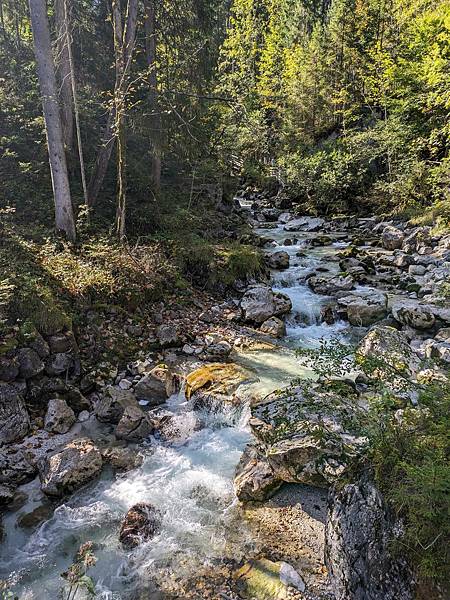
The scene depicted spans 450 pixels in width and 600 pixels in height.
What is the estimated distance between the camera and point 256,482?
483 cm

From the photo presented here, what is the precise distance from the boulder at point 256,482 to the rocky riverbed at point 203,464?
0.02m

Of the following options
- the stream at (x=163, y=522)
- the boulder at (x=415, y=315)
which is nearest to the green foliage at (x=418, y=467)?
the stream at (x=163, y=522)

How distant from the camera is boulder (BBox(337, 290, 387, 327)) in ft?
31.2

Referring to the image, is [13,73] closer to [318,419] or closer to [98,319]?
[98,319]

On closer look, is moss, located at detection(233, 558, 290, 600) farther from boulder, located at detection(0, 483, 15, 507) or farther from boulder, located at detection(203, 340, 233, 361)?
boulder, located at detection(203, 340, 233, 361)

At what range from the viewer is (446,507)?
260cm

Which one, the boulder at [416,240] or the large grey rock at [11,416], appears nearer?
the large grey rock at [11,416]

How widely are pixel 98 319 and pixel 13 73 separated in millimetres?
12474

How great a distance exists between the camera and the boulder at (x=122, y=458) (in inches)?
217

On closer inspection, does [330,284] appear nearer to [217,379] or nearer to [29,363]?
[217,379]

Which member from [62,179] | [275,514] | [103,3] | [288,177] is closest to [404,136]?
[288,177]

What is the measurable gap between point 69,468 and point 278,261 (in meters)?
10.1

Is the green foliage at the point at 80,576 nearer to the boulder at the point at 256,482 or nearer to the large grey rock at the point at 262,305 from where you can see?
the boulder at the point at 256,482

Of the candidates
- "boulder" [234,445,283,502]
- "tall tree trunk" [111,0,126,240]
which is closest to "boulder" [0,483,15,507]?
"boulder" [234,445,283,502]
